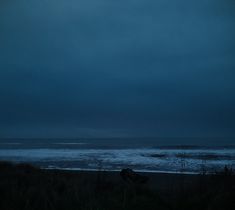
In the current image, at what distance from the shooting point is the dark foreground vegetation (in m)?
8.26

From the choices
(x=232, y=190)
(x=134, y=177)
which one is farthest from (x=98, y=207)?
(x=134, y=177)

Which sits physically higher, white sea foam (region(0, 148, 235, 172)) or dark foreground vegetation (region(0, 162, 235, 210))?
dark foreground vegetation (region(0, 162, 235, 210))

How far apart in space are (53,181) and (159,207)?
11.5ft

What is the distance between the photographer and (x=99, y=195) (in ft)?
31.4

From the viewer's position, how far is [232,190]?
8562 millimetres

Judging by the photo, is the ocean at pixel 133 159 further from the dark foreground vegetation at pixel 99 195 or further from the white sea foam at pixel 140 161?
the dark foreground vegetation at pixel 99 195

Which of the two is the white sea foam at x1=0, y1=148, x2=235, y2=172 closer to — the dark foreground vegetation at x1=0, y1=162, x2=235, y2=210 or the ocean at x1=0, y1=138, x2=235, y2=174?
the ocean at x1=0, y1=138, x2=235, y2=174

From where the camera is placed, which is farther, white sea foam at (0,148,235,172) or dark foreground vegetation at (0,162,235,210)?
white sea foam at (0,148,235,172)

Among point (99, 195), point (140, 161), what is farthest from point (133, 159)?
point (99, 195)

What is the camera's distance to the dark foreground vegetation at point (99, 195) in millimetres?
8258

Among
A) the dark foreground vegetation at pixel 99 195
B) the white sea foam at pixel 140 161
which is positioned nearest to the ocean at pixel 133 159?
the white sea foam at pixel 140 161

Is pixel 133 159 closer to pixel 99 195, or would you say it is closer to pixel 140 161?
pixel 140 161

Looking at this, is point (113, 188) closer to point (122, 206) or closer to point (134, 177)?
point (122, 206)

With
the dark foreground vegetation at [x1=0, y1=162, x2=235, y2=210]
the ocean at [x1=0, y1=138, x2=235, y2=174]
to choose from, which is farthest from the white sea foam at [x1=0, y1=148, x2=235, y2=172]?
the dark foreground vegetation at [x1=0, y1=162, x2=235, y2=210]
